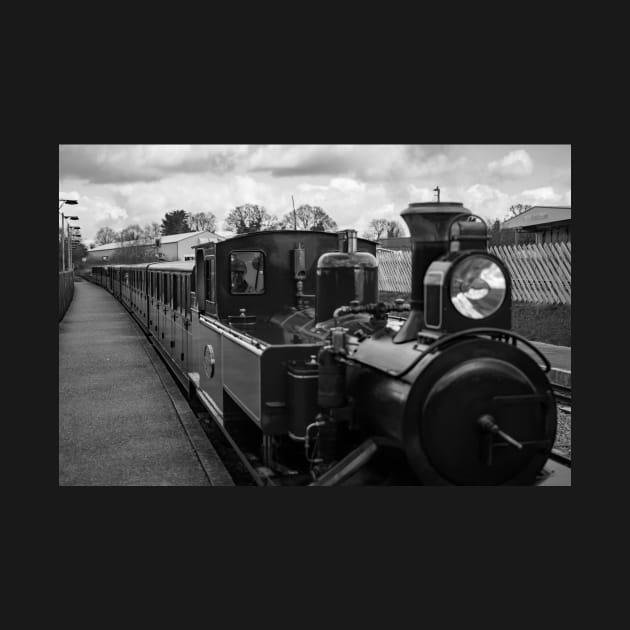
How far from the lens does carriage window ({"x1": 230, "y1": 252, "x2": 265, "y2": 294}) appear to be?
8312 millimetres

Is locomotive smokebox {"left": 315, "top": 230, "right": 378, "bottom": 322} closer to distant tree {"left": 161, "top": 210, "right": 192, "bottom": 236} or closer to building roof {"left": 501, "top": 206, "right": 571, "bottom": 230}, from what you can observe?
building roof {"left": 501, "top": 206, "right": 571, "bottom": 230}

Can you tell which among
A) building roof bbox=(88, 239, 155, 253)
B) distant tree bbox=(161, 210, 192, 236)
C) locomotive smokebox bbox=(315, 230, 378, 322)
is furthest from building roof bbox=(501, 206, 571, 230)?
distant tree bbox=(161, 210, 192, 236)

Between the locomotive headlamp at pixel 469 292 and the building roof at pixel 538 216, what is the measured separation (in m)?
21.4

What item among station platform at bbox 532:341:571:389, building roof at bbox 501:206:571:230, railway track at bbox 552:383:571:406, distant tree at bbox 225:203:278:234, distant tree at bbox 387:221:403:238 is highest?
building roof at bbox 501:206:571:230

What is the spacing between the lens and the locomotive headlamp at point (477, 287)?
4.33m

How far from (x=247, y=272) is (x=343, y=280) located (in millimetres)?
2178

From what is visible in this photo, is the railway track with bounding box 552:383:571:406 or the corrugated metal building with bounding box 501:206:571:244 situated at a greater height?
the corrugated metal building with bounding box 501:206:571:244

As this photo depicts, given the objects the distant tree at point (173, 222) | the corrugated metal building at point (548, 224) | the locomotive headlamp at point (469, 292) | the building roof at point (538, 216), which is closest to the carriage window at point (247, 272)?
the locomotive headlamp at point (469, 292)

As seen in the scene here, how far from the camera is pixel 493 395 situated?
4348mm

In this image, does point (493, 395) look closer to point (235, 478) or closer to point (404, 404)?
point (404, 404)

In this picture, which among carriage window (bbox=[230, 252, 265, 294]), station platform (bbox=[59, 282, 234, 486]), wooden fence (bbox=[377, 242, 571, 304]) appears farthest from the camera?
wooden fence (bbox=[377, 242, 571, 304])

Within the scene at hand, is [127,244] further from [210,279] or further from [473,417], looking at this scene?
[473,417]

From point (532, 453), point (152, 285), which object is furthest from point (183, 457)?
point (152, 285)

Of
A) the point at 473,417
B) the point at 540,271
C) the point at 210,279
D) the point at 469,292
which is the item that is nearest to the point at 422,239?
the point at 469,292
